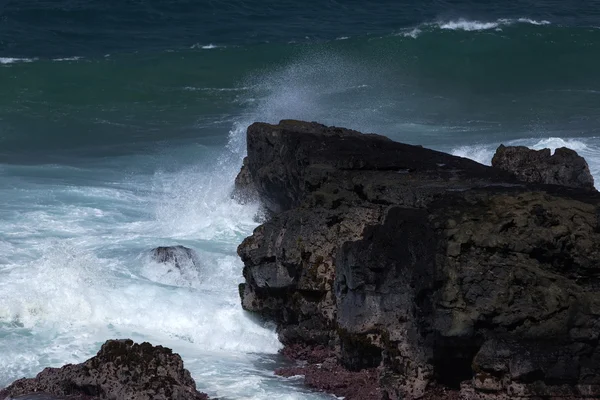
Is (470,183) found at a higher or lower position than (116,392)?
higher

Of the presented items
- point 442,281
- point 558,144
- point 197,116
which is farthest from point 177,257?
point 197,116

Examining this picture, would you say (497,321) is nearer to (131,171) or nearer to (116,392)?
(116,392)

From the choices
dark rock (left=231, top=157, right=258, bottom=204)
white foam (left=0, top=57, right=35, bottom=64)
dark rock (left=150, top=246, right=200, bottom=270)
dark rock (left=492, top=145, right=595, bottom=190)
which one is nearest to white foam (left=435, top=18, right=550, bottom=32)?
white foam (left=0, top=57, right=35, bottom=64)

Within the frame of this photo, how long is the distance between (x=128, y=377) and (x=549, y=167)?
9067mm

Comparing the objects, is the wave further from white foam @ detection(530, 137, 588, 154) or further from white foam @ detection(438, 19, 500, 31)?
white foam @ detection(530, 137, 588, 154)

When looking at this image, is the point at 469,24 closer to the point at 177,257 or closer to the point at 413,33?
the point at 413,33

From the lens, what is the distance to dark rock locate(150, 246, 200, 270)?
18.3 m

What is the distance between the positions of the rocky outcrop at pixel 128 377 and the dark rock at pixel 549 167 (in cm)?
812

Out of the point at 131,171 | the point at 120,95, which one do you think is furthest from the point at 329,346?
the point at 120,95

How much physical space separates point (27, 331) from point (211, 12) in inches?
1087

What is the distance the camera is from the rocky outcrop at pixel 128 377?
12.5 meters

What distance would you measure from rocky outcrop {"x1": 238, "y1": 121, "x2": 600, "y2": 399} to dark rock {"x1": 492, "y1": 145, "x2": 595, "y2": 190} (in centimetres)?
299

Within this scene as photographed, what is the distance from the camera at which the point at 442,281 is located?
41.2 feet

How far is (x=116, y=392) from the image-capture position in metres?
12.5
